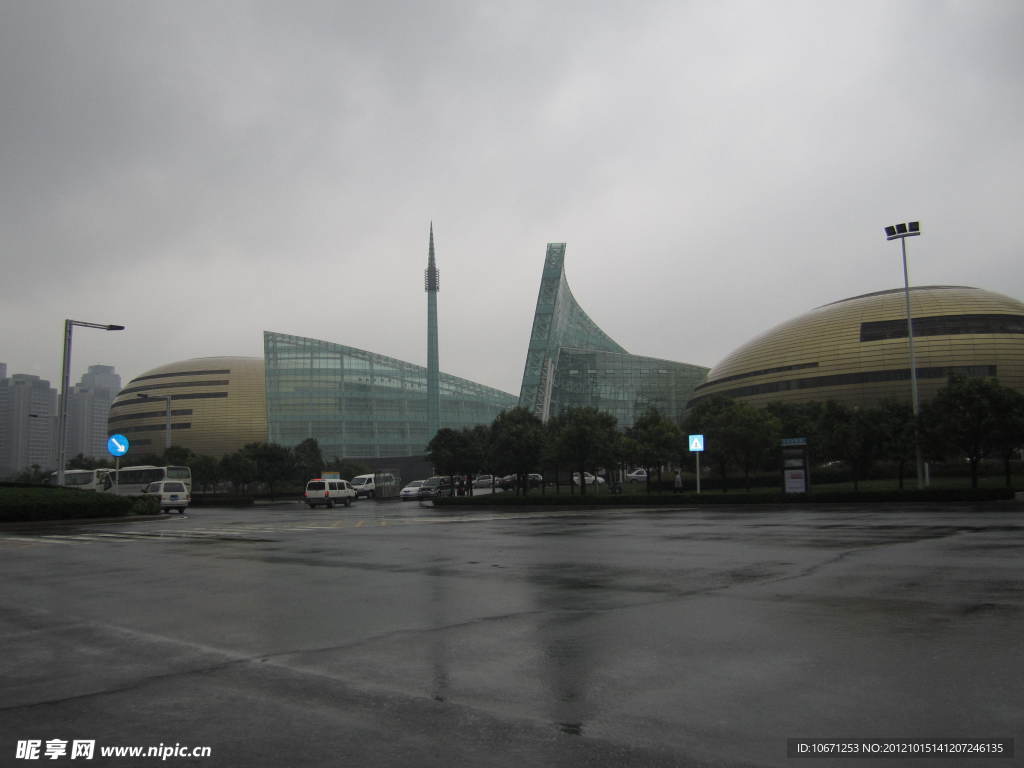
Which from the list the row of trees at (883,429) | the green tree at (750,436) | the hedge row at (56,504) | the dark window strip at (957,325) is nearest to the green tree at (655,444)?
the row of trees at (883,429)

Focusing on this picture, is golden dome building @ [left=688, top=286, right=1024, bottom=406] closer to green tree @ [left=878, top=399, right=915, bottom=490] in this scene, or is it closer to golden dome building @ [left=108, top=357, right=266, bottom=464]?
green tree @ [left=878, top=399, right=915, bottom=490]

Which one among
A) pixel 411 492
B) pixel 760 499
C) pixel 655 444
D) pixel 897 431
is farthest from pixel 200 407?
pixel 897 431

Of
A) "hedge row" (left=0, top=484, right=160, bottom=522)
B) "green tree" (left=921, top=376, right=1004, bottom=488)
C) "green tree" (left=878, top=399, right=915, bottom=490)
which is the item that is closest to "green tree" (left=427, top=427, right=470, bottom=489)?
"hedge row" (left=0, top=484, right=160, bottom=522)

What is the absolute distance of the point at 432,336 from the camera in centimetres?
9456

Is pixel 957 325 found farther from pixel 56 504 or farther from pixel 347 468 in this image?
pixel 56 504

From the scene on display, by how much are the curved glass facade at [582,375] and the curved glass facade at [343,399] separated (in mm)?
17393

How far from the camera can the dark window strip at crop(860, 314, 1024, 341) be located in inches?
2714

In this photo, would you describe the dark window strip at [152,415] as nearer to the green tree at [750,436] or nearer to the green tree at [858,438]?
the green tree at [750,436]

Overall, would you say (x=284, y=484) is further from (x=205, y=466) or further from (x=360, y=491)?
(x=360, y=491)

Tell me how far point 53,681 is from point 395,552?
987 centimetres

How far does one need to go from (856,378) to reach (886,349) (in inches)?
145

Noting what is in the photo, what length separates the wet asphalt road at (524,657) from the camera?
448 centimetres

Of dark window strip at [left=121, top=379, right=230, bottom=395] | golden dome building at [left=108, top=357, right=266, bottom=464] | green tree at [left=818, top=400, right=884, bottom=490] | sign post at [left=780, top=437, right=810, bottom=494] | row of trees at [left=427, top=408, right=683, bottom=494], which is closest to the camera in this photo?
sign post at [left=780, top=437, right=810, bottom=494]

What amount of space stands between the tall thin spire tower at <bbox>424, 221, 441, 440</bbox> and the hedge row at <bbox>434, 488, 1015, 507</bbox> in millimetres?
51298
